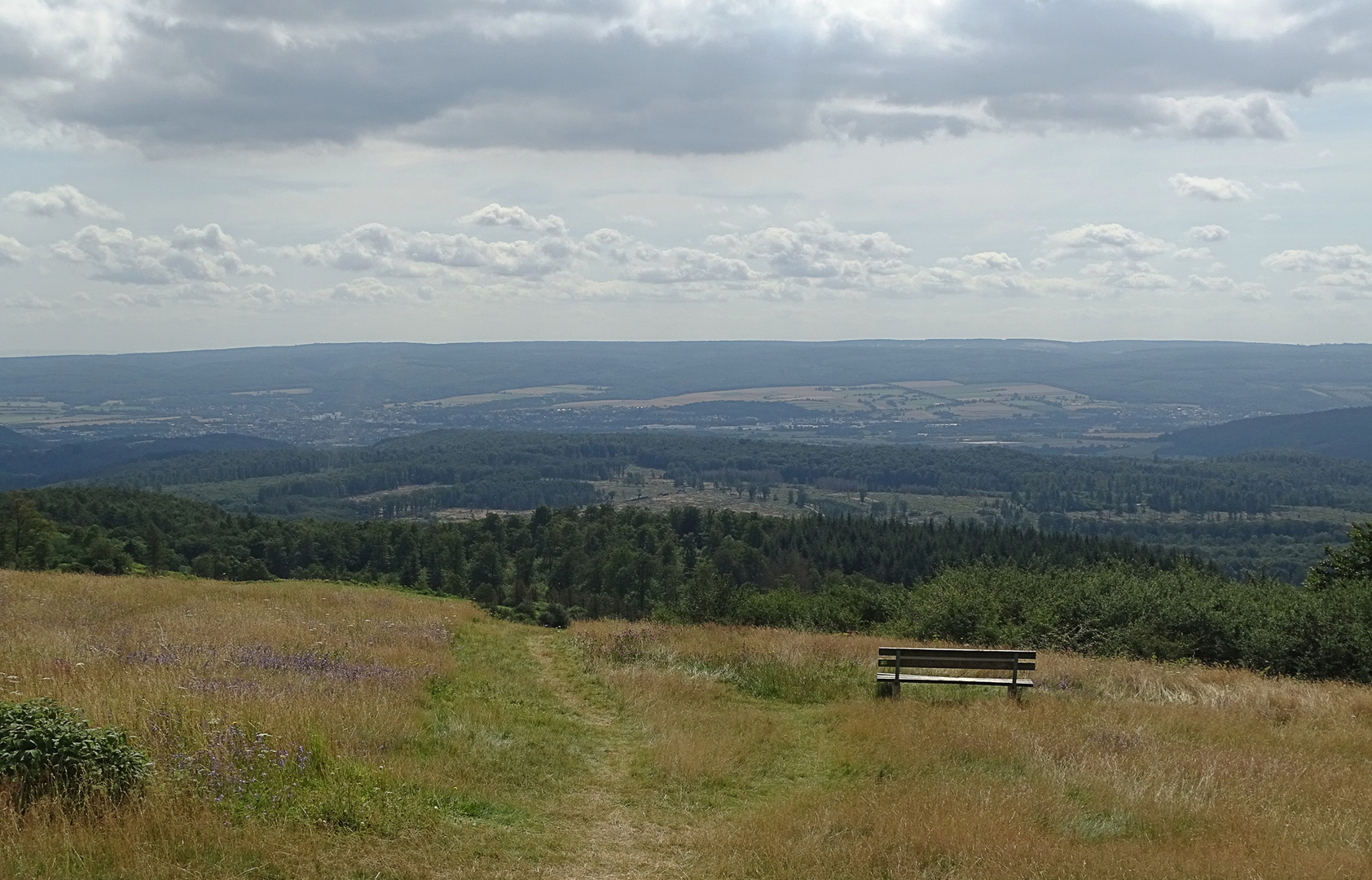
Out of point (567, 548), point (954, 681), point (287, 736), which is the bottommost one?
point (567, 548)

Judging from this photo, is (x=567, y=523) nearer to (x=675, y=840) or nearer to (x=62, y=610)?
(x=62, y=610)

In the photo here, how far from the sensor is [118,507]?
4023 inches

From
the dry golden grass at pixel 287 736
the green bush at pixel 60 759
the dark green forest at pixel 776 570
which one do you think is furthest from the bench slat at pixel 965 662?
the green bush at pixel 60 759

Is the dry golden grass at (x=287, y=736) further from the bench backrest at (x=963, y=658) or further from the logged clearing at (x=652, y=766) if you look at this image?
the bench backrest at (x=963, y=658)

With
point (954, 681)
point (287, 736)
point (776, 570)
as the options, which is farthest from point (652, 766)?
point (776, 570)

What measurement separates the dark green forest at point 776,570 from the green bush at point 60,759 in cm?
2219

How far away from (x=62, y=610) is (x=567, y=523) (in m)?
102

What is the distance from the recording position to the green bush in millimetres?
8969

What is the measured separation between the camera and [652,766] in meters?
13.1

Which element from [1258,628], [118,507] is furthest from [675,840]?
[118,507]

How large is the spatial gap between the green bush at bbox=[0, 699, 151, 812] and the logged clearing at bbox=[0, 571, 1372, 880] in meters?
0.26

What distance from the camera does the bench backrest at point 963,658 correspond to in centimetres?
1722

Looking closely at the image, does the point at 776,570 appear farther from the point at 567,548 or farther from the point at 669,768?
the point at 669,768

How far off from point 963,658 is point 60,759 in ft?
42.2
